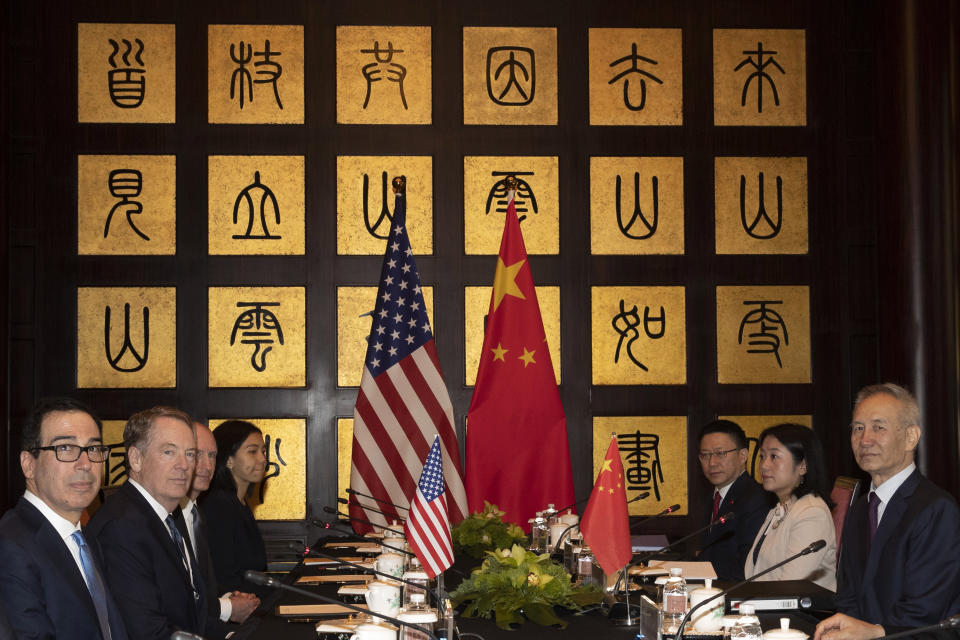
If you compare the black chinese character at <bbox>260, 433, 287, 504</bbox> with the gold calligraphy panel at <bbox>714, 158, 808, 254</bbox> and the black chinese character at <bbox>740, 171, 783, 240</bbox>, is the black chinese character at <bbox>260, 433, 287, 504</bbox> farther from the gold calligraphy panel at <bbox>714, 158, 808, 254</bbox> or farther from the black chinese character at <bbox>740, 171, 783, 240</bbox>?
the black chinese character at <bbox>740, 171, 783, 240</bbox>

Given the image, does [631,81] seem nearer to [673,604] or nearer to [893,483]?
[893,483]

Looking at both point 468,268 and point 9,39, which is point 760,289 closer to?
point 468,268

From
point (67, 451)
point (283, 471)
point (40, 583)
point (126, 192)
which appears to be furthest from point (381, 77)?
point (40, 583)

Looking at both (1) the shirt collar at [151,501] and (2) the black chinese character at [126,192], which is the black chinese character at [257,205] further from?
(1) the shirt collar at [151,501]

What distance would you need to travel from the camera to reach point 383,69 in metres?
5.99

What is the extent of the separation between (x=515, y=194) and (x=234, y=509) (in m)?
2.59

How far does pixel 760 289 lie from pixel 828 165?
0.86m

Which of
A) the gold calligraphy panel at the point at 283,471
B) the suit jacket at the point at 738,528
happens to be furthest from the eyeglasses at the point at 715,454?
the gold calligraphy panel at the point at 283,471

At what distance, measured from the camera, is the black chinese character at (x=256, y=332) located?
591 cm

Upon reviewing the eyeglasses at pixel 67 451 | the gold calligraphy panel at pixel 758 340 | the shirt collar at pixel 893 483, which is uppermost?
the gold calligraphy panel at pixel 758 340

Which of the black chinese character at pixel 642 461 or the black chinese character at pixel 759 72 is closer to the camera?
the black chinese character at pixel 642 461

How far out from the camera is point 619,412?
602cm

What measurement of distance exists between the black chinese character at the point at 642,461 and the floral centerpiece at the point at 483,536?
5.60 ft

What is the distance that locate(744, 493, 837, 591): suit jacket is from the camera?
11.9 feet
